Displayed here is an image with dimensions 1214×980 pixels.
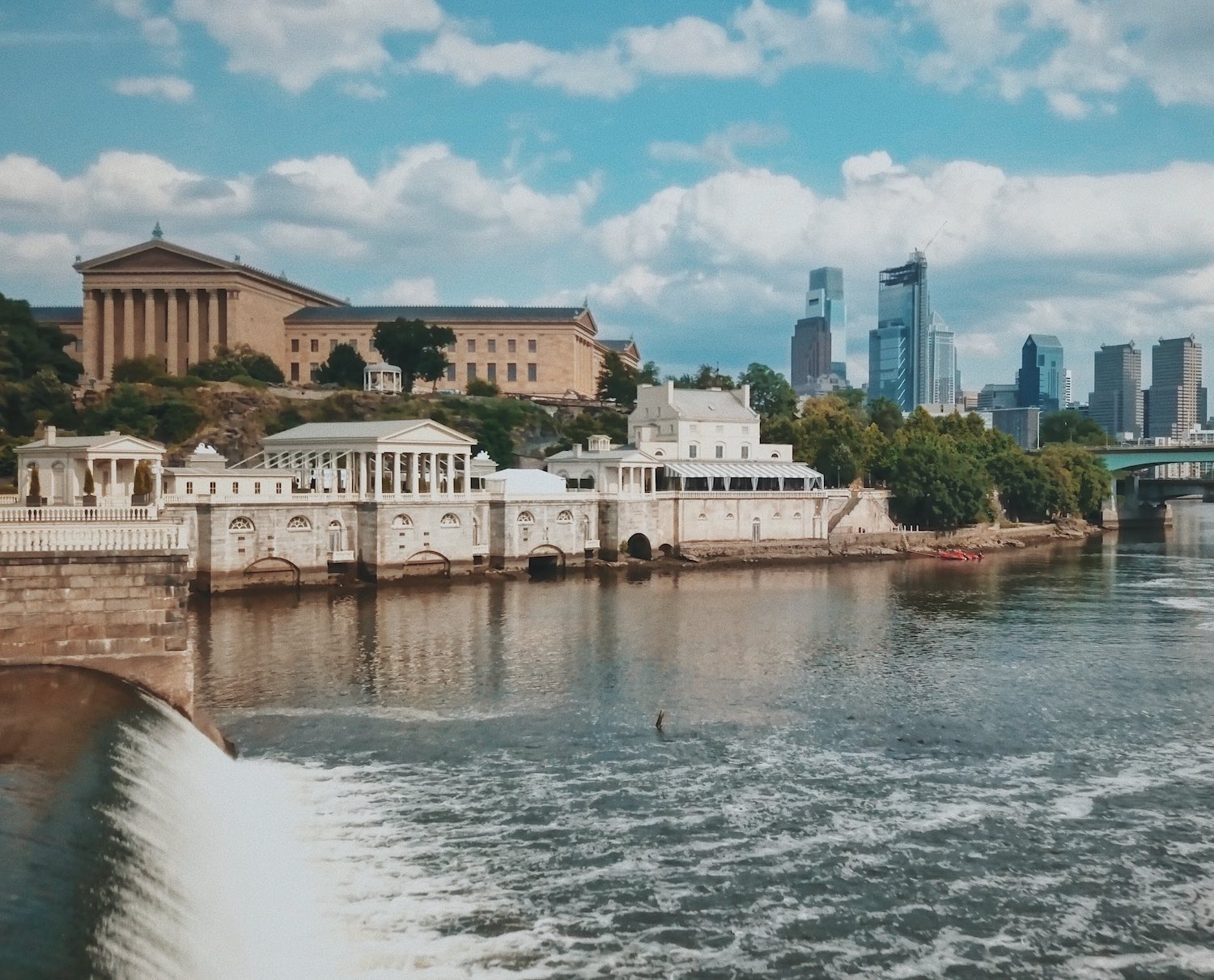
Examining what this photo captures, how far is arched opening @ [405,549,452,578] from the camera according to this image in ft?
257

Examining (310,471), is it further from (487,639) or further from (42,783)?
(42,783)

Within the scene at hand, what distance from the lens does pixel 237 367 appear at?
124 metres

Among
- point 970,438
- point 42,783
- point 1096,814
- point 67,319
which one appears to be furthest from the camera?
point 67,319

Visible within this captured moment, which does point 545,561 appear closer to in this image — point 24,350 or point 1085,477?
point 24,350

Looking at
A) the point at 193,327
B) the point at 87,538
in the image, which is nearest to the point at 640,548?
the point at 87,538

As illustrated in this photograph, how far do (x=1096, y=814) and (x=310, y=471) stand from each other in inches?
2399

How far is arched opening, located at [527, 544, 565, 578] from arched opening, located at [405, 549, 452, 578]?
6669 mm

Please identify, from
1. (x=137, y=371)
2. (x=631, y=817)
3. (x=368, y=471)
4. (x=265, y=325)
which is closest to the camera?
(x=631, y=817)

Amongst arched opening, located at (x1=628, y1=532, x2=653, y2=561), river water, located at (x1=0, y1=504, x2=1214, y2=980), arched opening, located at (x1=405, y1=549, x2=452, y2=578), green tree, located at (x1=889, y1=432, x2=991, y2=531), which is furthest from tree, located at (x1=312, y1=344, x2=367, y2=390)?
river water, located at (x1=0, y1=504, x2=1214, y2=980)

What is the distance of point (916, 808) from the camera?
1190 inches

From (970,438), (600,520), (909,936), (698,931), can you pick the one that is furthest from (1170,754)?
(970,438)

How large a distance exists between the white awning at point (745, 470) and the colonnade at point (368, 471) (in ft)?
68.0

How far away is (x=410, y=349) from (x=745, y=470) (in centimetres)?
4641

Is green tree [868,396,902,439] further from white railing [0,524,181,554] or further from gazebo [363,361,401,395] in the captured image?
→ white railing [0,524,181,554]
